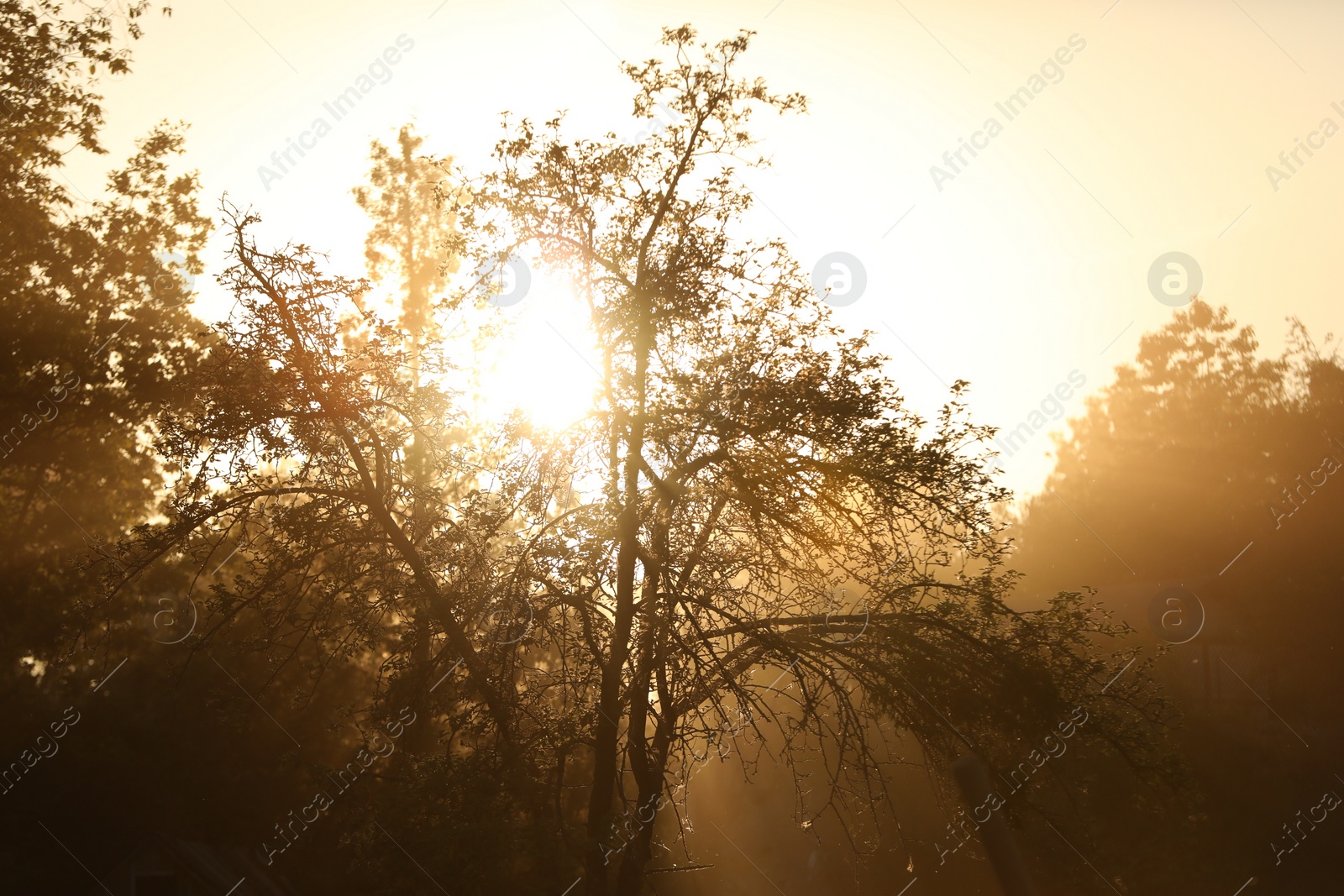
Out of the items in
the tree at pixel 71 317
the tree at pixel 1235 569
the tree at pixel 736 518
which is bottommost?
the tree at pixel 1235 569

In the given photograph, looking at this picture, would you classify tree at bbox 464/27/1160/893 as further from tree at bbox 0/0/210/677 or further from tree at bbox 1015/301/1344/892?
tree at bbox 1015/301/1344/892

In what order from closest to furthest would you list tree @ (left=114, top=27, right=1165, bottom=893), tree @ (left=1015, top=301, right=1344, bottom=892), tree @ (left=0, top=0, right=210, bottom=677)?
tree @ (left=114, top=27, right=1165, bottom=893) < tree @ (left=0, top=0, right=210, bottom=677) < tree @ (left=1015, top=301, right=1344, bottom=892)

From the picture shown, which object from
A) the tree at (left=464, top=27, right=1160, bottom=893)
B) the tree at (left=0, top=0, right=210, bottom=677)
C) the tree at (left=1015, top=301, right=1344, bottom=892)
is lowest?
the tree at (left=1015, top=301, right=1344, bottom=892)

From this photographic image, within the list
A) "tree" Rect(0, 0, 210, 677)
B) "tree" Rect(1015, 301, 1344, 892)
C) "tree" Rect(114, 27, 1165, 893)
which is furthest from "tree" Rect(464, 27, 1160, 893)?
"tree" Rect(1015, 301, 1344, 892)

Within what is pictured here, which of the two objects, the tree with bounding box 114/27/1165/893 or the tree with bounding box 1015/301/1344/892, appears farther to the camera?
the tree with bounding box 1015/301/1344/892

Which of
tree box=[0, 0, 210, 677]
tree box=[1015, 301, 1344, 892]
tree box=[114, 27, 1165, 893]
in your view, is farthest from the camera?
tree box=[1015, 301, 1344, 892]

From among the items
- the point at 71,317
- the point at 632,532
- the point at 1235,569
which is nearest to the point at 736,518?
the point at 632,532

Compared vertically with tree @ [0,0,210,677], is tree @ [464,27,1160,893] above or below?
below

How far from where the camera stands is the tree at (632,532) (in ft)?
32.1

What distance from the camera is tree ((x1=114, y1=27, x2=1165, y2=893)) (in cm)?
978

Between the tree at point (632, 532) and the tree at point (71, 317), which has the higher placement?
the tree at point (71, 317)

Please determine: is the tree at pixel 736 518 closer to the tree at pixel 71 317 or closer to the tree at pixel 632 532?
the tree at pixel 632 532

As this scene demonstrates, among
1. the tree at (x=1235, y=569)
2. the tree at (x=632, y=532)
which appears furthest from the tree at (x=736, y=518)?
the tree at (x=1235, y=569)

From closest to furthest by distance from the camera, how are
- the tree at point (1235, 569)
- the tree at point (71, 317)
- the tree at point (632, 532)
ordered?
the tree at point (632, 532), the tree at point (71, 317), the tree at point (1235, 569)
